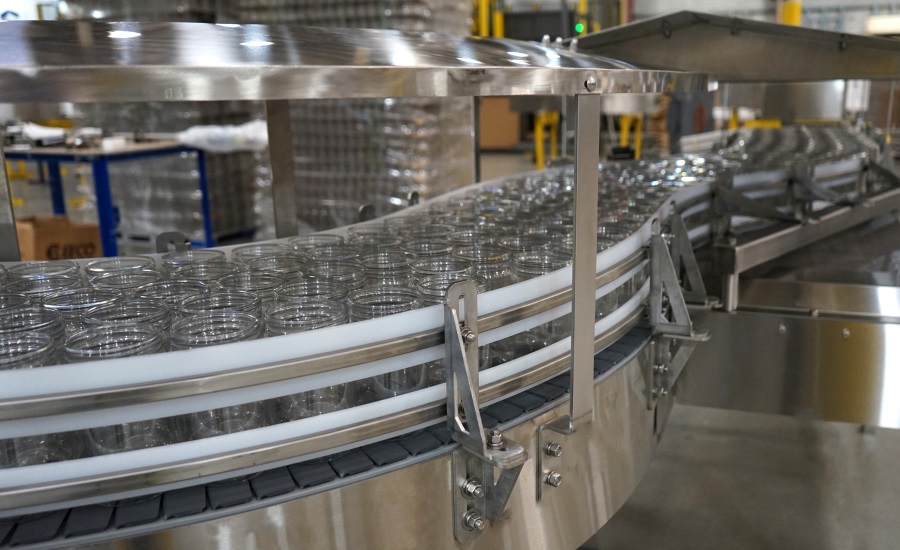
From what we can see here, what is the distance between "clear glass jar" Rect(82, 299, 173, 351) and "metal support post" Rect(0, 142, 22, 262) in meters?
0.60

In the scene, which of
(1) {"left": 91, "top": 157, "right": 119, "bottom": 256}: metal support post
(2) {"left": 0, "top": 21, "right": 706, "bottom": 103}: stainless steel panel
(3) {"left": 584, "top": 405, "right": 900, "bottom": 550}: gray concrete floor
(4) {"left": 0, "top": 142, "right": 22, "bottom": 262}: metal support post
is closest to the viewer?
(2) {"left": 0, "top": 21, "right": 706, "bottom": 103}: stainless steel panel

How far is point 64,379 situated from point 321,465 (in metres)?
0.33

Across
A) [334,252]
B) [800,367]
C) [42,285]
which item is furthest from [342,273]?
[800,367]

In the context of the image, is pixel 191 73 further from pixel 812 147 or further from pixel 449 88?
pixel 812 147

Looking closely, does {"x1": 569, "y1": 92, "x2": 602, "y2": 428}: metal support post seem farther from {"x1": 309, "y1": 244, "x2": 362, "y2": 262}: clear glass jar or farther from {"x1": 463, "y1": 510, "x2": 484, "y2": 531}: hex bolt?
{"x1": 309, "y1": 244, "x2": 362, "y2": 262}: clear glass jar

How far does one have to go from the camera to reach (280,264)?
138 cm

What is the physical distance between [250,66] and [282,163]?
3.64 ft

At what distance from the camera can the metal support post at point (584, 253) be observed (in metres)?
0.96

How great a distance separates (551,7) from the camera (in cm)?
1286

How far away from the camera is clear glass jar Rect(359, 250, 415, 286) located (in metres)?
1.25

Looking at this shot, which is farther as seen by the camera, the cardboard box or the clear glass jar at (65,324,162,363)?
the cardboard box

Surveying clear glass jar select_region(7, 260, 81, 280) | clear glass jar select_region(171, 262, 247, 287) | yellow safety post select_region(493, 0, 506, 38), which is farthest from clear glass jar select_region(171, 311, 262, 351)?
yellow safety post select_region(493, 0, 506, 38)

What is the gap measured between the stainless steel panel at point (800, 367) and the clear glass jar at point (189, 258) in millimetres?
1296

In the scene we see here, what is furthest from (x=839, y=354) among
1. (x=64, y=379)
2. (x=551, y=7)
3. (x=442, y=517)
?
(x=551, y=7)
